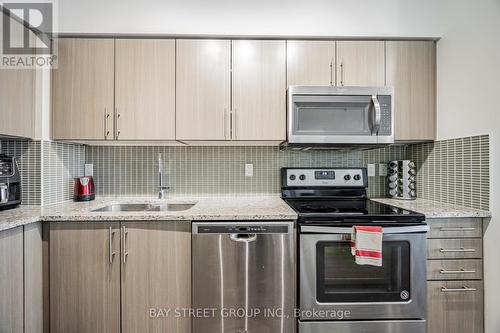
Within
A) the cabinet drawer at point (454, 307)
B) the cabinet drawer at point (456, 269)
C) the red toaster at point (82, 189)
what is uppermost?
the red toaster at point (82, 189)

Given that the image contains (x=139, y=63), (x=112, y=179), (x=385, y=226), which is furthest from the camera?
(x=112, y=179)

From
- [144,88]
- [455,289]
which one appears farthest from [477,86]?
[144,88]

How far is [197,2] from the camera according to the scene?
198 centimetres

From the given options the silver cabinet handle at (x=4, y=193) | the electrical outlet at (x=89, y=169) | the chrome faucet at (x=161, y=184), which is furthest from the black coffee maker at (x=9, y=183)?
the chrome faucet at (x=161, y=184)

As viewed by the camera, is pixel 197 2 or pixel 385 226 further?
pixel 197 2

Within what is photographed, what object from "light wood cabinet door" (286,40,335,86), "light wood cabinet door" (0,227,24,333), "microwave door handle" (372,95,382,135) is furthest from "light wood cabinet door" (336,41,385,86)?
"light wood cabinet door" (0,227,24,333)

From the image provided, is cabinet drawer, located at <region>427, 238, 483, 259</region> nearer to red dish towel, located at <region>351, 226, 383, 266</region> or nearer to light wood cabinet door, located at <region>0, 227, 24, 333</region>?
red dish towel, located at <region>351, 226, 383, 266</region>

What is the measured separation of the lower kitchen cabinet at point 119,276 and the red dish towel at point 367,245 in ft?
3.19

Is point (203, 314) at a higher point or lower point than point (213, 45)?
lower

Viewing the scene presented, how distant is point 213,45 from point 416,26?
1.48 meters

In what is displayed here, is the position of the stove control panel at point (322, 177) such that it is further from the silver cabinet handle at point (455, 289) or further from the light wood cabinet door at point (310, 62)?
the silver cabinet handle at point (455, 289)

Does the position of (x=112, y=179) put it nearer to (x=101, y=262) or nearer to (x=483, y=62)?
(x=101, y=262)

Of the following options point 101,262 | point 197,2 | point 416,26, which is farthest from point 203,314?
point 416,26

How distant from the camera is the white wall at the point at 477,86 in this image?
5.25ft
